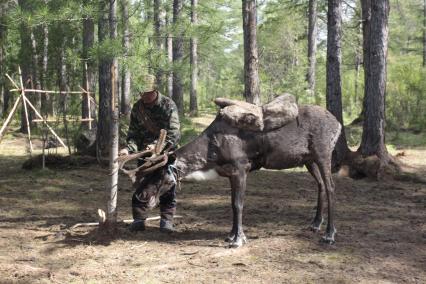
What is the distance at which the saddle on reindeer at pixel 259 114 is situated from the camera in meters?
6.08

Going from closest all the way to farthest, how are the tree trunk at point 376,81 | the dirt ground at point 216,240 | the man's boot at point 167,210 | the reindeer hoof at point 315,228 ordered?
the dirt ground at point 216,240, the reindeer hoof at point 315,228, the man's boot at point 167,210, the tree trunk at point 376,81

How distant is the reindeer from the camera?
19.8ft

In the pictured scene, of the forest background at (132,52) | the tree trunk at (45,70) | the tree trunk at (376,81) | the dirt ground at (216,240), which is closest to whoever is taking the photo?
the dirt ground at (216,240)

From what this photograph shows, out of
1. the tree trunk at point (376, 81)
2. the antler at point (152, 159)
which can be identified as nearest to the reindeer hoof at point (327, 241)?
the antler at point (152, 159)

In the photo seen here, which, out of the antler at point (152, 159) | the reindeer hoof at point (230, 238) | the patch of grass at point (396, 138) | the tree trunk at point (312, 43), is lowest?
the reindeer hoof at point (230, 238)

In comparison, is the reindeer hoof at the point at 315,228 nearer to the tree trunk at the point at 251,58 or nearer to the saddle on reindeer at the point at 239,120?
the saddle on reindeer at the point at 239,120

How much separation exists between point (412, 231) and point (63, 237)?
15.3ft

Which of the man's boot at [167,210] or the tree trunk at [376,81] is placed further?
the tree trunk at [376,81]

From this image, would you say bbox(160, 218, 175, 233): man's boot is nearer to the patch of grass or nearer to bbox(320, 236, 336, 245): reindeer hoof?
bbox(320, 236, 336, 245): reindeer hoof

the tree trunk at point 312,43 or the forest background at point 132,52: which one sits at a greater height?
the tree trunk at point 312,43

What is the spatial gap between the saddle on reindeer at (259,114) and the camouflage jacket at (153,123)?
25.7 inches

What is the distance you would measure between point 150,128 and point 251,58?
615 centimetres

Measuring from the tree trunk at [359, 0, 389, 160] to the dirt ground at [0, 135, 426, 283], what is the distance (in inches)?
59.8

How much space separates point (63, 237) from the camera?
641 centimetres
